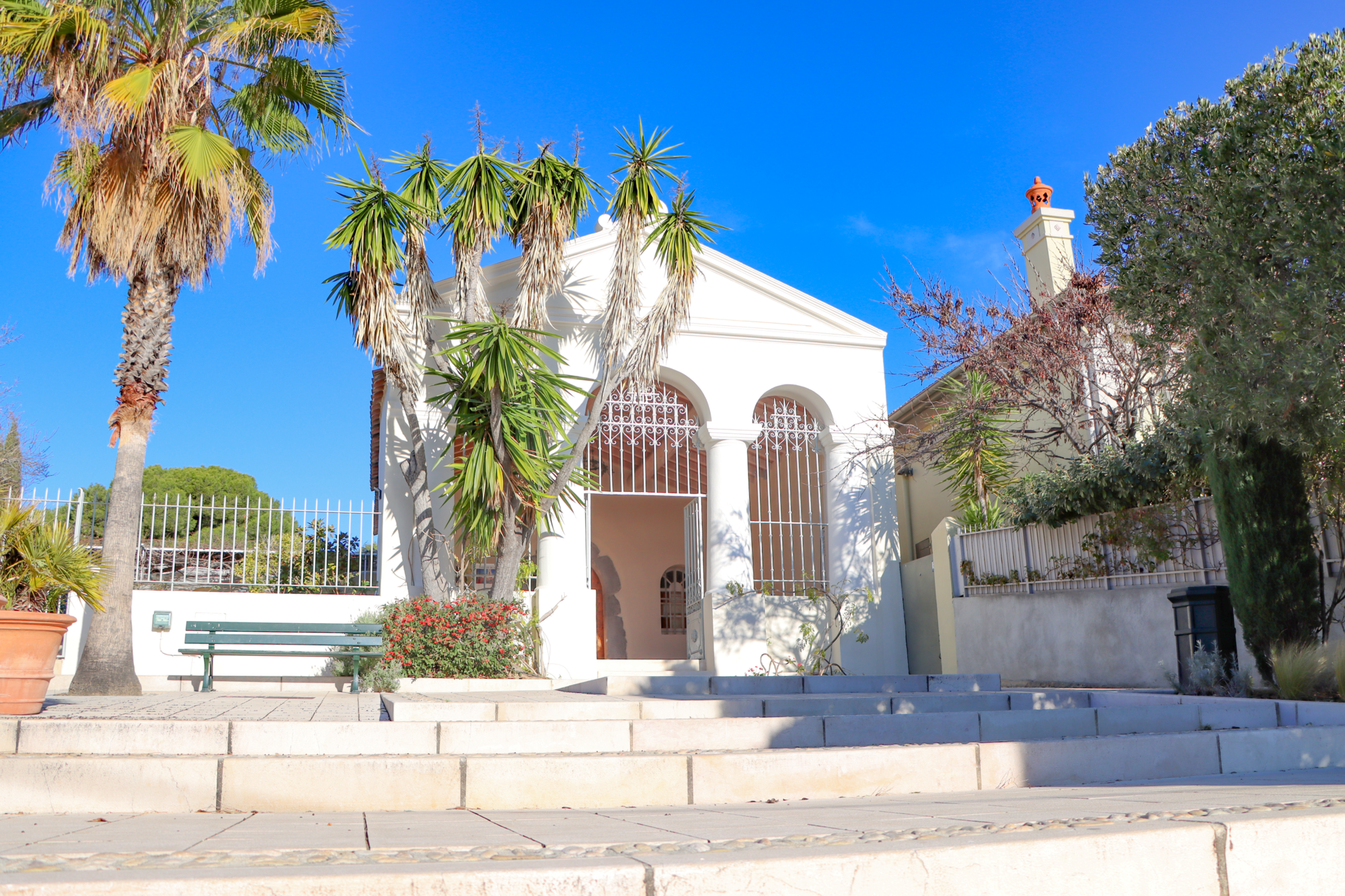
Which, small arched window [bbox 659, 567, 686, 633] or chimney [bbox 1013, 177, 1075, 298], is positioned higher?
chimney [bbox 1013, 177, 1075, 298]

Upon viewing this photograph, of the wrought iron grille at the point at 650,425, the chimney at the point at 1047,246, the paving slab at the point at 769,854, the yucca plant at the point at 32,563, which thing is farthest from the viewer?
the chimney at the point at 1047,246

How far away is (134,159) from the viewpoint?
29.7ft

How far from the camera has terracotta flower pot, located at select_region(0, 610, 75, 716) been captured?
5.30 metres

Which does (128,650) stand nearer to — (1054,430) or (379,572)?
(379,572)

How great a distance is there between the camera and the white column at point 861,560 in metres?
12.2

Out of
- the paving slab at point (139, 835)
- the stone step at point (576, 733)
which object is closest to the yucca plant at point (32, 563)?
the stone step at point (576, 733)

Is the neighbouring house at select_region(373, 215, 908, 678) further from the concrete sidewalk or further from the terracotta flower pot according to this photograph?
the concrete sidewalk

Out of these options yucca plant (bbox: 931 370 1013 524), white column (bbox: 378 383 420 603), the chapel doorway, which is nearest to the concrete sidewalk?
white column (bbox: 378 383 420 603)

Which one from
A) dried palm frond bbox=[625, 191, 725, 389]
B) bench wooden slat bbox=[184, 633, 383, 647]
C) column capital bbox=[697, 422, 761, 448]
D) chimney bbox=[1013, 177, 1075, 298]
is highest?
chimney bbox=[1013, 177, 1075, 298]

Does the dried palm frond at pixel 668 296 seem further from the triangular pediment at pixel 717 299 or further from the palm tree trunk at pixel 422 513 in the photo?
the palm tree trunk at pixel 422 513

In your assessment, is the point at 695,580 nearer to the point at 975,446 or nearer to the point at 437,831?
the point at 975,446

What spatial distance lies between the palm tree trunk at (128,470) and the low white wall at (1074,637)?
913 centimetres

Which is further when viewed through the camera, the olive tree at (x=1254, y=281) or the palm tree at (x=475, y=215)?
the palm tree at (x=475, y=215)

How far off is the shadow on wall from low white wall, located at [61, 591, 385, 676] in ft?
24.0
